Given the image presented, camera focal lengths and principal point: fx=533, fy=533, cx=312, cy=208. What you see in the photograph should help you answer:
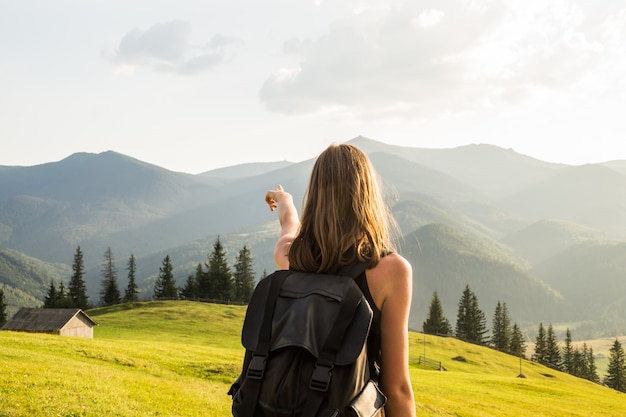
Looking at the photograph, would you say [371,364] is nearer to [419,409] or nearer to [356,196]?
[356,196]

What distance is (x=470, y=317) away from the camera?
4530 inches

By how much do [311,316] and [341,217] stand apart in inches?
33.3

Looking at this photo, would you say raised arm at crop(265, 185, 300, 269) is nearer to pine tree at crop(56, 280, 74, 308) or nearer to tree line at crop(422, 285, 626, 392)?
pine tree at crop(56, 280, 74, 308)

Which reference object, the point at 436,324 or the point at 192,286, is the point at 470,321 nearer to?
the point at 436,324

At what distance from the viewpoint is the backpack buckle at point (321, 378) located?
3459mm

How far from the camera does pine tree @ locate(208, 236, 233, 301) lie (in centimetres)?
10425

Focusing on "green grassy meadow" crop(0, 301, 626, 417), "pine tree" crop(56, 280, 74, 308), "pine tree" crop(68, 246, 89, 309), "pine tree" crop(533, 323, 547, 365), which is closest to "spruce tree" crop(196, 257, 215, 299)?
"pine tree" crop(68, 246, 89, 309)

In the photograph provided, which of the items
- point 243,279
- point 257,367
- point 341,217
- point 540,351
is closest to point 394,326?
point 341,217

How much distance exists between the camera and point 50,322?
55156 millimetres

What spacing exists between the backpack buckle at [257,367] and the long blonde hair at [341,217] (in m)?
0.74

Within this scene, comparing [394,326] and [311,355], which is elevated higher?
[394,326]

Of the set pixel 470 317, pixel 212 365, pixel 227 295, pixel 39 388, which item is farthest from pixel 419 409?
pixel 470 317

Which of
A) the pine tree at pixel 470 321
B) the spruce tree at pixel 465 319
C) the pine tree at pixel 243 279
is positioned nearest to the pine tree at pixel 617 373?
the pine tree at pixel 470 321

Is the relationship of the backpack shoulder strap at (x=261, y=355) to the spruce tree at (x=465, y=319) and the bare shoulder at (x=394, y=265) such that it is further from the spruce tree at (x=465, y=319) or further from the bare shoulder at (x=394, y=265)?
the spruce tree at (x=465, y=319)
